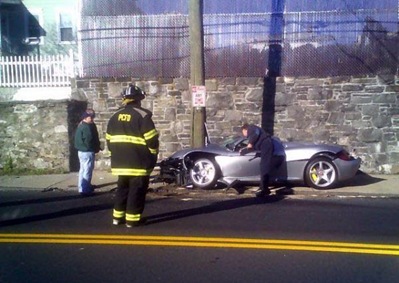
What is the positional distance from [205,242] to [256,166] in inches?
164

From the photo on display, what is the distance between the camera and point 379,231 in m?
7.04

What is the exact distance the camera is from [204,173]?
10.6 meters

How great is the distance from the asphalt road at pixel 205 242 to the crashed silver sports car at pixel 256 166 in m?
1.25

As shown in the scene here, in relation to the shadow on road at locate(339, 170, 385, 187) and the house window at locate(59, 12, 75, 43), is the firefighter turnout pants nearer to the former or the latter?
the shadow on road at locate(339, 170, 385, 187)

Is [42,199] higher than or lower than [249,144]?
lower

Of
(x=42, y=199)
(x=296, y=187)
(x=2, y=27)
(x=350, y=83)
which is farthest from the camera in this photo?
(x=2, y=27)

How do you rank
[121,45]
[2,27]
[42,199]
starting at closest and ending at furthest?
[42,199] → [121,45] → [2,27]

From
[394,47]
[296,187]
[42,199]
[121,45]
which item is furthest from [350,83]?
[42,199]

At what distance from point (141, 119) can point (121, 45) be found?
741 centimetres

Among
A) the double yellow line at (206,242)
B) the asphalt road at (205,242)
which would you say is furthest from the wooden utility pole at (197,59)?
the double yellow line at (206,242)

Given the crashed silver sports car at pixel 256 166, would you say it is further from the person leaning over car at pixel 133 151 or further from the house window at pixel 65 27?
the house window at pixel 65 27

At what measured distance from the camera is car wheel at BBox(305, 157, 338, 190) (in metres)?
10.5

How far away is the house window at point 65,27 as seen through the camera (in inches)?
776

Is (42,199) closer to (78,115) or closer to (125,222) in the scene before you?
(125,222)
